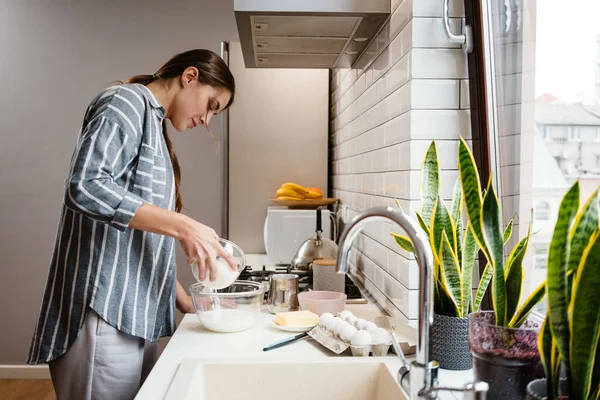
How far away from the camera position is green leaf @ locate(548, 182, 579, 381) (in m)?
0.68

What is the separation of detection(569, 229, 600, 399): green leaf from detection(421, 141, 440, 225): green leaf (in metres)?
0.48

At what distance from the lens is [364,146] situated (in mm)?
2121

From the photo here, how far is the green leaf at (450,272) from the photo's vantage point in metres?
1.07

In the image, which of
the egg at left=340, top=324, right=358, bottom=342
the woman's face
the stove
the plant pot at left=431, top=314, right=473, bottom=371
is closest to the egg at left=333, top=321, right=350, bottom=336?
the egg at left=340, top=324, right=358, bottom=342

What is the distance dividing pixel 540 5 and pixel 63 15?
324cm

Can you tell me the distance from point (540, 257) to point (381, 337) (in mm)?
388

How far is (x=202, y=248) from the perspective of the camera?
1337mm

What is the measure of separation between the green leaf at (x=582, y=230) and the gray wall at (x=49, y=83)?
3045 mm

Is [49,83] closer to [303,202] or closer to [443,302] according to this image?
[303,202]

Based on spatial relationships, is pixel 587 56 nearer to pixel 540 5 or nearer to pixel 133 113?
pixel 540 5

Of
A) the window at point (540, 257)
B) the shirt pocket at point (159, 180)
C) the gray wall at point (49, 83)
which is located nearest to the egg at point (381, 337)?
the window at point (540, 257)

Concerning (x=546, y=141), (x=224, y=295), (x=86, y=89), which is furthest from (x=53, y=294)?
(x=86, y=89)

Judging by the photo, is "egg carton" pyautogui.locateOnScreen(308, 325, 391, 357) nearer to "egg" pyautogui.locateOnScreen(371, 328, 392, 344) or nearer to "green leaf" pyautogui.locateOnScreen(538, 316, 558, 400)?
"egg" pyautogui.locateOnScreen(371, 328, 392, 344)

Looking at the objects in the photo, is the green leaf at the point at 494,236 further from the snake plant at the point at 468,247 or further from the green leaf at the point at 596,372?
the green leaf at the point at 596,372
